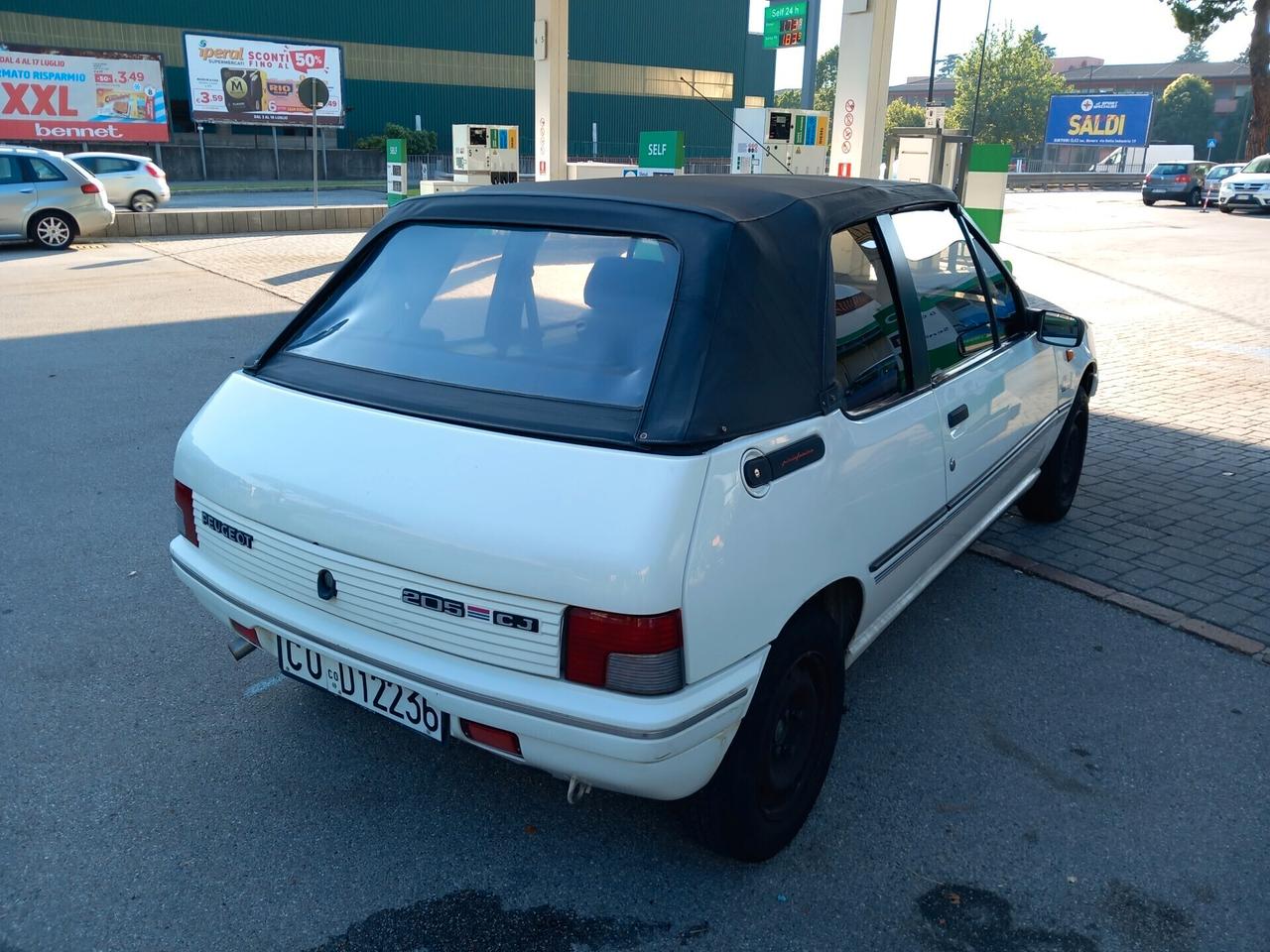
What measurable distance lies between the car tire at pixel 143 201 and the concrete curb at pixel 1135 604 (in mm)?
21685

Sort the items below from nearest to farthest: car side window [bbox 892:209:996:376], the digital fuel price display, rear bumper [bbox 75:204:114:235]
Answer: car side window [bbox 892:209:996:376], rear bumper [bbox 75:204:114:235], the digital fuel price display

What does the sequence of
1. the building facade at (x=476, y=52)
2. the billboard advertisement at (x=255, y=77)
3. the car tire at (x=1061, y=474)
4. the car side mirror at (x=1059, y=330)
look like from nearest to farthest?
1. the car side mirror at (x=1059, y=330)
2. the car tire at (x=1061, y=474)
3. the billboard advertisement at (x=255, y=77)
4. the building facade at (x=476, y=52)

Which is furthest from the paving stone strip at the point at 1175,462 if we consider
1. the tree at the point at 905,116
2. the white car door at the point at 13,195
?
the tree at the point at 905,116

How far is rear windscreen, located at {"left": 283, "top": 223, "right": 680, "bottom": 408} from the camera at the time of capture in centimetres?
264

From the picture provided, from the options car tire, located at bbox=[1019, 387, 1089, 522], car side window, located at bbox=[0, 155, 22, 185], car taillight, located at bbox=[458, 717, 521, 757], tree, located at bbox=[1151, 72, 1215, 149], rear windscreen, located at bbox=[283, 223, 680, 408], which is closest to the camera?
car taillight, located at bbox=[458, 717, 521, 757]

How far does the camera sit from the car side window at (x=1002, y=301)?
4.14 meters

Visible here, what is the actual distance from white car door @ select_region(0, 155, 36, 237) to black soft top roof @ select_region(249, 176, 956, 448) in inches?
608

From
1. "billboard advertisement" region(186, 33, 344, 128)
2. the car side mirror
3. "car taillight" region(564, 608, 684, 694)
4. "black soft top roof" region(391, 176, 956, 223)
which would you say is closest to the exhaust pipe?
"car taillight" region(564, 608, 684, 694)

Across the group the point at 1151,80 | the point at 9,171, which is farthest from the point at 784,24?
the point at 1151,80

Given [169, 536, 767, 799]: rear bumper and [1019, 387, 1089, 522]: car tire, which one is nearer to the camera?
[169, 536, 767, 799]: rear bumper

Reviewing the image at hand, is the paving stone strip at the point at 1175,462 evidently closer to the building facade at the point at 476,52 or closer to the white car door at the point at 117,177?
the white car door at the point at 117,177

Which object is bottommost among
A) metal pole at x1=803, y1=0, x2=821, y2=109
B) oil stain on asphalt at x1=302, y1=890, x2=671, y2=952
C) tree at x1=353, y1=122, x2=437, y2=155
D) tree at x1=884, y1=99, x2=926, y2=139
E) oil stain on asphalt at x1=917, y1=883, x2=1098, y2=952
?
oil stain on asphalt at x1=302, y1=890, x2=671, y2=952

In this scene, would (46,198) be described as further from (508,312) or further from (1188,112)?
(1188,112)

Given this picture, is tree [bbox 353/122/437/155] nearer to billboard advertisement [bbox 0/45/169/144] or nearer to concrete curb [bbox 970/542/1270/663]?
billboard advertisement [bbox 0/45/169/144]
